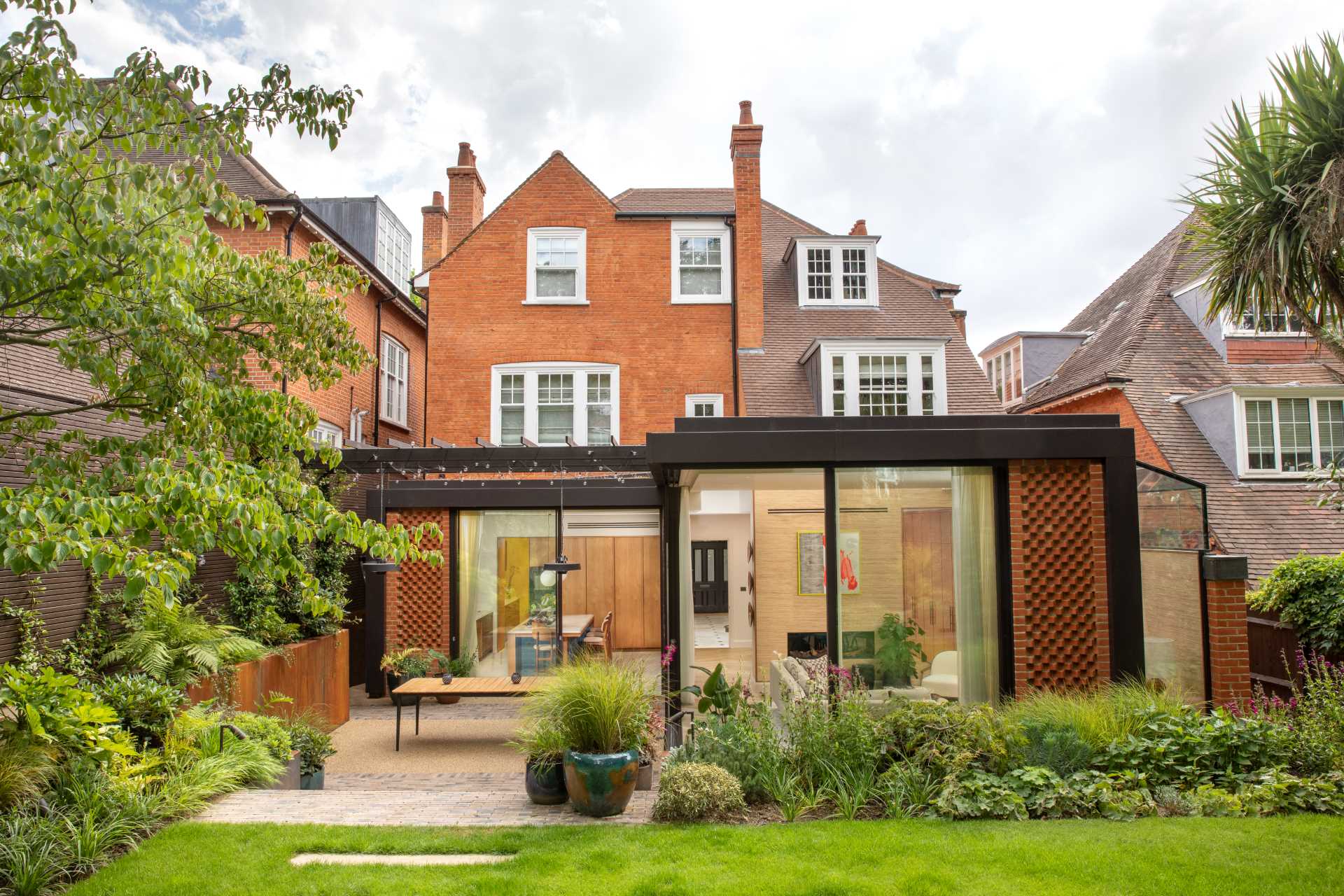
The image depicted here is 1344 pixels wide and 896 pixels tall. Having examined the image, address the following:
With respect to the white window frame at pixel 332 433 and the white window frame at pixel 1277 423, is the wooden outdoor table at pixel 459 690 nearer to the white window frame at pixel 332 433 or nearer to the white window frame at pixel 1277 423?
the white window frame at pixel 332 433

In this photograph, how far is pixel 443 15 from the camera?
784 cm

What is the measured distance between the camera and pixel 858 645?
806cm

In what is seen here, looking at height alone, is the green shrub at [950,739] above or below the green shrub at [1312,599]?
below

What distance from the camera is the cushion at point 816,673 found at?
7480 mm

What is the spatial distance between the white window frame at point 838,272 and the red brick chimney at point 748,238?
153cm

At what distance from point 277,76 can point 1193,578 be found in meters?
9.35

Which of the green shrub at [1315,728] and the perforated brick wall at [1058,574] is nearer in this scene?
the green shrub at [1315,728]

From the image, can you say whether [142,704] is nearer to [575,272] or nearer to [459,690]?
[459,690]

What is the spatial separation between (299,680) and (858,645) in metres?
6.93

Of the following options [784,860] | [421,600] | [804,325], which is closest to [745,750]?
→ [784,860]

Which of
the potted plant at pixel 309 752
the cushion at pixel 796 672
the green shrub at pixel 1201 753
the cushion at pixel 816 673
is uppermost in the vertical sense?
the cushion at pixel 816 673

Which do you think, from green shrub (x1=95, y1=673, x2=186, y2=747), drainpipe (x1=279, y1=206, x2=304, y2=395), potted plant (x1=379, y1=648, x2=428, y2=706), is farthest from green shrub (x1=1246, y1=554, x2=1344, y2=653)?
drainpipe (x1=279, y1=206, x2=304, y2=395)

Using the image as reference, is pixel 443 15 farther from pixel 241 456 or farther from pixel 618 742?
pixel 618 742

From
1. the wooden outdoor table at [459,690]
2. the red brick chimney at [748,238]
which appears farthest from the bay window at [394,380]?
the wooden outdoor table at [459,690]
